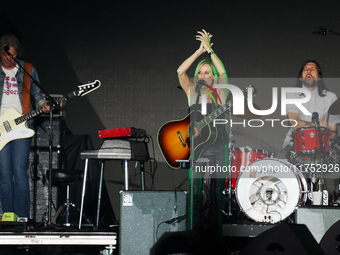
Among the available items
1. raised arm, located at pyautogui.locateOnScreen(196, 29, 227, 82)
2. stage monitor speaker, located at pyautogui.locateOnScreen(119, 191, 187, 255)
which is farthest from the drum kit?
stage monitor speaker, located at pyautogui.locateOnScreen(119, 191, 187, 255)

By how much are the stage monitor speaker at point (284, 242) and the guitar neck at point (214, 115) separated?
7.81 feet

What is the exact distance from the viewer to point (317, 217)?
9.63 ft

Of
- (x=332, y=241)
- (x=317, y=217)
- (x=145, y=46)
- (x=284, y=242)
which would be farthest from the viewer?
(x=145, y=46)

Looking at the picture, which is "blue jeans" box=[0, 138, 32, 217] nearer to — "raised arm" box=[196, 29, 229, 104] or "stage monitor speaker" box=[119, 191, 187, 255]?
"stage monitor speaker" box=[119, 191, 187, 255]

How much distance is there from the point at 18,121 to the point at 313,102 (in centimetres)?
279

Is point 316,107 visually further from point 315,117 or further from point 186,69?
point 186,69

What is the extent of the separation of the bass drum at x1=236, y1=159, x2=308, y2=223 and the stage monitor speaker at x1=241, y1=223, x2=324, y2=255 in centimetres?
236

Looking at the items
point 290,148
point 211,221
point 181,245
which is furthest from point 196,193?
point 181,245

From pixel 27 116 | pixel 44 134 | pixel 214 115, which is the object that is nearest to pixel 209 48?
pixel 214 115

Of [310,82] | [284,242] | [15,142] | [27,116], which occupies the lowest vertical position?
[284,242]

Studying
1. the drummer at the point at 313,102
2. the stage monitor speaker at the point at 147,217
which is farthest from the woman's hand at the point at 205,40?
the stage monitor speaker at the point at 147,217

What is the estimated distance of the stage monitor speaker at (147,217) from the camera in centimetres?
299

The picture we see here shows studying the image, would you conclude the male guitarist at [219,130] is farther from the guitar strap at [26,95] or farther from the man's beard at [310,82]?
the guitar strap at [26,95]

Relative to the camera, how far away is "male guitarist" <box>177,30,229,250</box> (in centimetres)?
349
